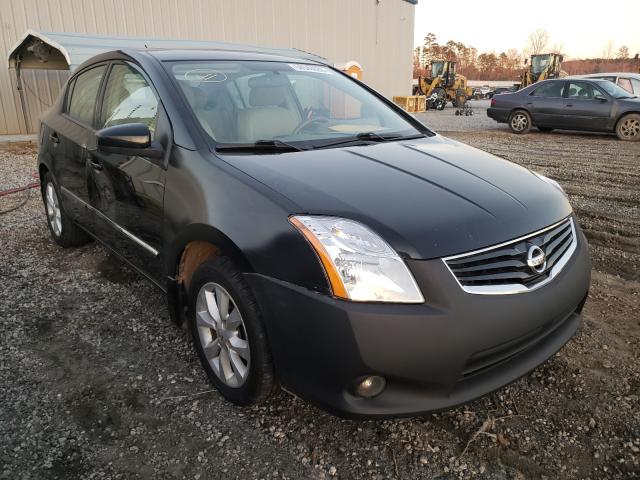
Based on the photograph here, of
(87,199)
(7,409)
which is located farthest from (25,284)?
(7,409)

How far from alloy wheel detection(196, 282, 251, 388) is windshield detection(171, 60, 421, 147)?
2.48 feet

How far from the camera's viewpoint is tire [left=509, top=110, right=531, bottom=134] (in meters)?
12.7

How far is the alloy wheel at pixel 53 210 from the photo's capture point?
4.09 meters

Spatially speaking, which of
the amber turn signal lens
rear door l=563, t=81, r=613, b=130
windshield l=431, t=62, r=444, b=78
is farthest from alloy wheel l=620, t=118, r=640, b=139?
windshield l=431, t=62, r=444, b=78

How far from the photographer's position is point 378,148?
8.45 feet

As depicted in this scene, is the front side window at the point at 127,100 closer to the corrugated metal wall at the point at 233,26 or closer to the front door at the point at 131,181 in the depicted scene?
the front door at the point at 131,181

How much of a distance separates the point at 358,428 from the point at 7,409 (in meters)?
1.56

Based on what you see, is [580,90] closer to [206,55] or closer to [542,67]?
[206,55]

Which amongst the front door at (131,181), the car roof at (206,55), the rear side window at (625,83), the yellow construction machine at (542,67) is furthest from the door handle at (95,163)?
the yellow construction machine at (542,67)

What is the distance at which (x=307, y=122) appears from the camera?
2.81 m

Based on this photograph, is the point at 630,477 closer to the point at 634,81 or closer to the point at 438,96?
the point at 634,81

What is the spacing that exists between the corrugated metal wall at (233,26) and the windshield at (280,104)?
12818 mm

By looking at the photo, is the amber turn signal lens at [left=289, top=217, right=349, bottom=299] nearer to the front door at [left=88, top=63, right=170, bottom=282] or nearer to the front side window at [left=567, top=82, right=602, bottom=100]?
the front door at [left=88, top=63, right=170, bottom=282]

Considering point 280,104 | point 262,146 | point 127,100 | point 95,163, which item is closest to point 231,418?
point 262,146
